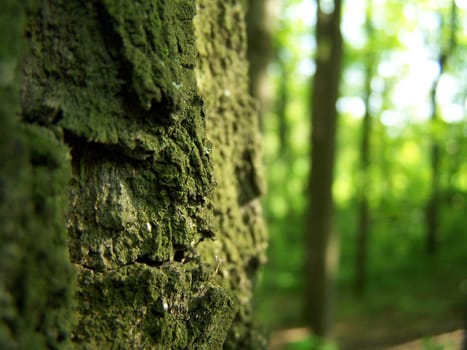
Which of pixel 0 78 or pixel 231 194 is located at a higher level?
pixel 0 78

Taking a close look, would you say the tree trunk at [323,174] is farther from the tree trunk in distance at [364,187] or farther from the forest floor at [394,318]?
the tree trunk in distance at [364,187]

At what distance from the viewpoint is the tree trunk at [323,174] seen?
29.3 feet

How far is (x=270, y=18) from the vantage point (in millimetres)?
6516

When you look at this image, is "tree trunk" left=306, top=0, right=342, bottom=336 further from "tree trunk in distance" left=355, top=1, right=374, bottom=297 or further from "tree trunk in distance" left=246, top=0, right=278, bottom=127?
"tree trunk in distance" left=355, top=1, right=374, bottom=297

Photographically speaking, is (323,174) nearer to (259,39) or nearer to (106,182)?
(259,39)

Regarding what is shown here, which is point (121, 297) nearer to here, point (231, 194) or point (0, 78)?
point (0, 78)

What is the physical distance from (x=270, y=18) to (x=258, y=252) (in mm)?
4516

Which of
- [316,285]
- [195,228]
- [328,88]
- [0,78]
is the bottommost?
[316,285]

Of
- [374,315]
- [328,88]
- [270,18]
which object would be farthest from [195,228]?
[374,315]

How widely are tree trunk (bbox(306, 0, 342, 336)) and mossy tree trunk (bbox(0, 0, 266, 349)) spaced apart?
712 cm

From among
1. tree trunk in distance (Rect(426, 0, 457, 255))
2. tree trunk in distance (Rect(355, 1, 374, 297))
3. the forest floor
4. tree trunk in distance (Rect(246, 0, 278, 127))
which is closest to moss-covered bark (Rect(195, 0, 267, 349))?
tree trunk in distance (Rect(246, 0, 278, 127))

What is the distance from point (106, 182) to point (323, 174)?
7.63 meters

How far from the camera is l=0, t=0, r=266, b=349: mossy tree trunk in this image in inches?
46.9

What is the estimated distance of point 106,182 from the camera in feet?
5.32
